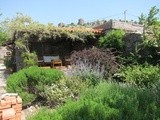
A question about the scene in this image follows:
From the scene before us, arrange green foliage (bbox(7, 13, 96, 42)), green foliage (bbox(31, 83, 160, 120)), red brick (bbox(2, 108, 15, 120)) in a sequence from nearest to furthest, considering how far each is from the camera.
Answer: green foliage (bbox(31, 83, 160, 120)) → red brick (bbox(2, 108, 15, 120)) → green foliage (bbox(7, 13, 96, 42))

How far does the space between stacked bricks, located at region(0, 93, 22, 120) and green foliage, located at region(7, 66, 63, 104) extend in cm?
431

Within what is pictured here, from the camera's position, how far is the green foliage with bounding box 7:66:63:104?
9.00 meters

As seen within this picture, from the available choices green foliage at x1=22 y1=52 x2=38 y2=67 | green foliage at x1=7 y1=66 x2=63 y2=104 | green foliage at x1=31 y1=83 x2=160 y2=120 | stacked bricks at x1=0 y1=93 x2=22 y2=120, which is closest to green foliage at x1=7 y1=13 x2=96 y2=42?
green foliage at x1=22 y1=52 x2=38 y2=67

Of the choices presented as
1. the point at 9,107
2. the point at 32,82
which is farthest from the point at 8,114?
the point at 32,82

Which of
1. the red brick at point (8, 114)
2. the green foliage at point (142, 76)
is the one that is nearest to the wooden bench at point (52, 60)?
the green foliage at point (142, 76)

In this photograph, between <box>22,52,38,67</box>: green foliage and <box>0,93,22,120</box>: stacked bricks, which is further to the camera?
<box>22,52,38,67</box>: green foliage

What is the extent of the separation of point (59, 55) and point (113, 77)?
334 inches

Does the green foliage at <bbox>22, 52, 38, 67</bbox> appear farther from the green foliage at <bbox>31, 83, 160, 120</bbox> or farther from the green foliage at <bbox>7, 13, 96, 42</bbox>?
the green foliage at <bbox>31, 83, 160, 120</bbox>

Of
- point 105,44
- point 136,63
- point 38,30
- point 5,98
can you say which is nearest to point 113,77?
point 136,63

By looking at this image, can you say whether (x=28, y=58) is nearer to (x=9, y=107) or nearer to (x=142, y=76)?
(x=142, y=76)

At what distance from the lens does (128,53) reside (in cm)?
1502

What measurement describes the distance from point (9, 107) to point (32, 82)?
195 inches

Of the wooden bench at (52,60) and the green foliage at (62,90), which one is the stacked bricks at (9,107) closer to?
the green foliage at (62,90)

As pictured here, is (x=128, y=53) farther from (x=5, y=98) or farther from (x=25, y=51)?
(x=5, y=98)
